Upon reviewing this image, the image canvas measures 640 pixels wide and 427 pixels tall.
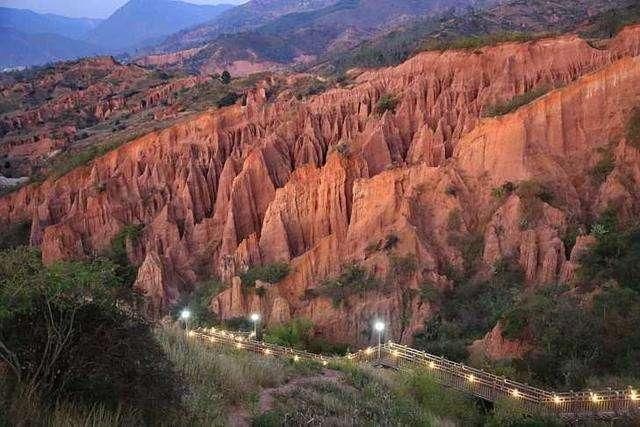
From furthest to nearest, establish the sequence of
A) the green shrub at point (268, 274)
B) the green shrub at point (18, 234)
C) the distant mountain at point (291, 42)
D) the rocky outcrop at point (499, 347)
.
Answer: the distant mountain at point (291, 42) → the green shrub at point (18, 234) → the green shrub at point (268, 274) → the rocky outcrop at point (499, 347)

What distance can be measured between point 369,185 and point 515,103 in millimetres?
Result: 8271

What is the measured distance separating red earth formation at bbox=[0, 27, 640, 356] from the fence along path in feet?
10.6

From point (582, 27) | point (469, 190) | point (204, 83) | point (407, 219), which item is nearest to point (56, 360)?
point (407, 219)

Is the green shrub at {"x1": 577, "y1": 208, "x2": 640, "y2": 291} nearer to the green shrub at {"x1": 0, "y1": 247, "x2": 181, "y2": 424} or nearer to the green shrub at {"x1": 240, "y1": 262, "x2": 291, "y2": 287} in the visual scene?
the green shrub at {"x1": 240, "y1": 262, "x2": 291, "y2": 287}

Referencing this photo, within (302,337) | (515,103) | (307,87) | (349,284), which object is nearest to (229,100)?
(307,87)

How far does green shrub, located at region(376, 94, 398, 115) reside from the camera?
1458 inches

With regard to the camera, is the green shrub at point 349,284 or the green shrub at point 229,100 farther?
the green shrub at point 229,100

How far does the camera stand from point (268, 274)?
27641 millimetres

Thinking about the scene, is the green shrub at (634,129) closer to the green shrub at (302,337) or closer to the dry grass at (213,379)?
the green shrub at (302,337)

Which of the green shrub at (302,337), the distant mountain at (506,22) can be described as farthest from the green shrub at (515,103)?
the distant mountain at (506,22)

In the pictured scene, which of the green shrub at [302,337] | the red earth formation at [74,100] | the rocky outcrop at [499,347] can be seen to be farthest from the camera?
the red earth formation at [74,100]

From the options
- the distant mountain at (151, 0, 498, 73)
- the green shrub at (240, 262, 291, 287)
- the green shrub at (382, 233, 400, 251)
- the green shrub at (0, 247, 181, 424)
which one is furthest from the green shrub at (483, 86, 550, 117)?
the distant mountain at (151, 0, 498, 73)

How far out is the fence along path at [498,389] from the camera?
48.3ft

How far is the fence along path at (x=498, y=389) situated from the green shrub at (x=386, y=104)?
20.2m
